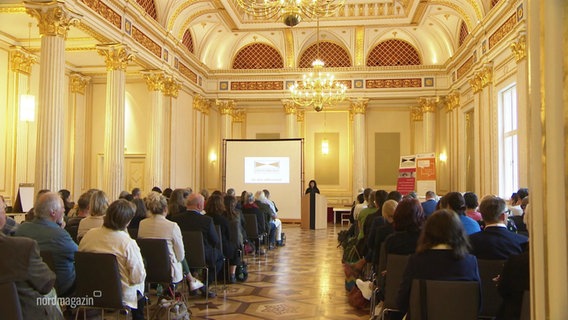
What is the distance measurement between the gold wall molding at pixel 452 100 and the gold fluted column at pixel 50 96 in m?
10.9

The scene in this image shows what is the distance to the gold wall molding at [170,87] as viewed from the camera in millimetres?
12377

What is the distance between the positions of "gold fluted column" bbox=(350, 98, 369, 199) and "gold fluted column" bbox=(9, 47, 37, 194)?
9.64 meters

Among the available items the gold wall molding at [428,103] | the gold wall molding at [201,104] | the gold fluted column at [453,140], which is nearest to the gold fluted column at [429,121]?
the gold wall molding at [428,103]

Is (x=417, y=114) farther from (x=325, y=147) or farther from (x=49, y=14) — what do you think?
(x=49, y=14)

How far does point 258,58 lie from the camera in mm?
16594

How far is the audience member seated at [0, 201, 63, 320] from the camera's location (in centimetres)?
224

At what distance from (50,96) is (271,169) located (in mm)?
7347

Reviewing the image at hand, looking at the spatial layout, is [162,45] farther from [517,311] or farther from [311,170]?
[517,311]

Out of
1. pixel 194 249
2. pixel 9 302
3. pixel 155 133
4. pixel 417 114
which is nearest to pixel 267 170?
pixel 155 133

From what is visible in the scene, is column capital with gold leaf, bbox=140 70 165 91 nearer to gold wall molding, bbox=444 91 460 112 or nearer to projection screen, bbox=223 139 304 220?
projection screen, bbox=223 139 304 220

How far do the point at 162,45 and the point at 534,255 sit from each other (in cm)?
1220

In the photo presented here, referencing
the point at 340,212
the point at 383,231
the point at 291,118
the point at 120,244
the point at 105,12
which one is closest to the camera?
the point at 120,244

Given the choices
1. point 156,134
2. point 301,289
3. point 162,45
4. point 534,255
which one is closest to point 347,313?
point 301,289

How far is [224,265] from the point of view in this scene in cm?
592
